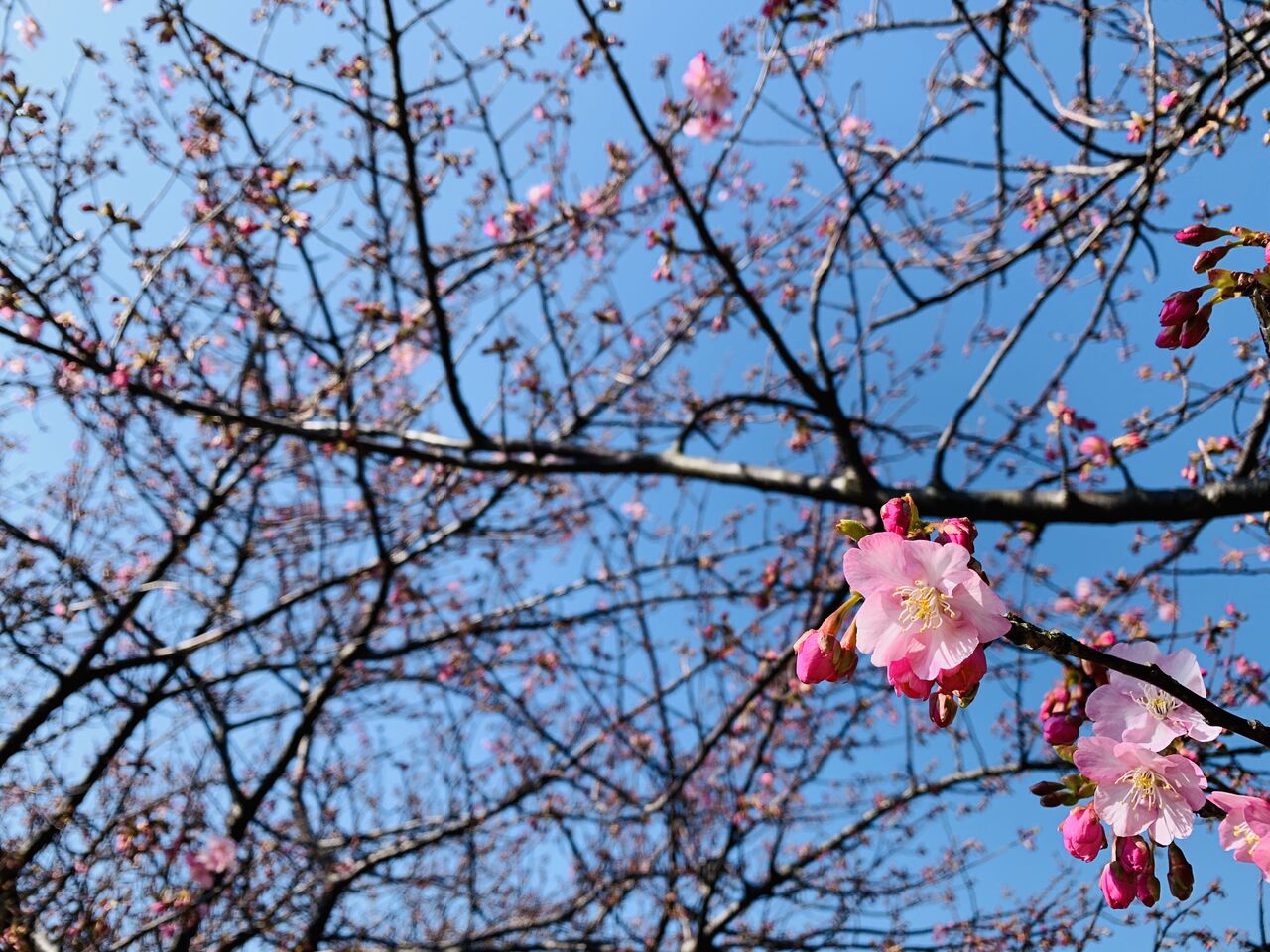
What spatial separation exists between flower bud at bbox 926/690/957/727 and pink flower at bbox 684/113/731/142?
11.4ft

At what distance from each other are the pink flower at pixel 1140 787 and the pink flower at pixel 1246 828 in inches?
1.3

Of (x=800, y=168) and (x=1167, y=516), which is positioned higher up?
(x=800, y=168)

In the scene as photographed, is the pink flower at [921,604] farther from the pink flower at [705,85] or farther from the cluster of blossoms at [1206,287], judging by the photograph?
the pink flower at [705,85]

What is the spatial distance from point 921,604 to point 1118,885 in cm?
52

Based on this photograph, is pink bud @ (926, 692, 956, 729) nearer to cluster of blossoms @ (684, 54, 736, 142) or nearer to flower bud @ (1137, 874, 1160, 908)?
flower bud @ (1137, 874, 1160, 908)

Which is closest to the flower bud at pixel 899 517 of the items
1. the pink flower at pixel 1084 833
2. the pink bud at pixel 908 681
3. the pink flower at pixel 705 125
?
the pink bud at pixel 908 681

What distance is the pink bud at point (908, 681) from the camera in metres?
1.02

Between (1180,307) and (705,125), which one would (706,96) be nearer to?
(705,125)

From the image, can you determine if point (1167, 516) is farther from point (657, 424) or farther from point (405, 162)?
point (405, 162)

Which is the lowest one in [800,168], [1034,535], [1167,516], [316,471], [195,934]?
[195,934]

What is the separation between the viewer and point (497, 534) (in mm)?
4941

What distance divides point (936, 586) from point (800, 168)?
4768 millimetres

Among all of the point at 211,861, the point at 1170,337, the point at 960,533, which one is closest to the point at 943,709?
the point at 960,533

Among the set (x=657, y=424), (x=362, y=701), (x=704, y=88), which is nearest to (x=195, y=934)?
(x=362, y=701)
